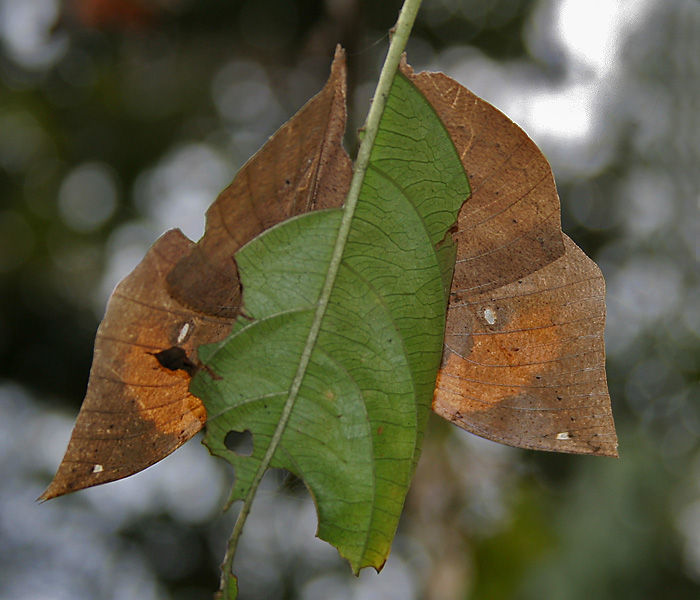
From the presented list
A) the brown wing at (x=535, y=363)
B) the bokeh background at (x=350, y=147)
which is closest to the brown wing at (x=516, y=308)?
the brown wing at (x=535, y=363)

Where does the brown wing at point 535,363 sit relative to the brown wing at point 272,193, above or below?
below

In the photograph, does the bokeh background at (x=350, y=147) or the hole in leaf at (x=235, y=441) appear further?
the bokeh background at (x=350, y=147)

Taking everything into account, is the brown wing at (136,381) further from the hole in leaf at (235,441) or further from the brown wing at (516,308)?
the brown wing at (516,308)

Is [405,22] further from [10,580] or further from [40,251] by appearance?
[10,580]

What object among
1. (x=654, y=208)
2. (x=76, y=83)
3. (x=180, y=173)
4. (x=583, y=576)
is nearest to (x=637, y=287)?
(x=654, y=208)

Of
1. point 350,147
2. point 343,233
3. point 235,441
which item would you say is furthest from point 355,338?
point 350,147

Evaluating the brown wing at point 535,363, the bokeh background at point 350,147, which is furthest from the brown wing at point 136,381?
the bokeh background at point 350,147
